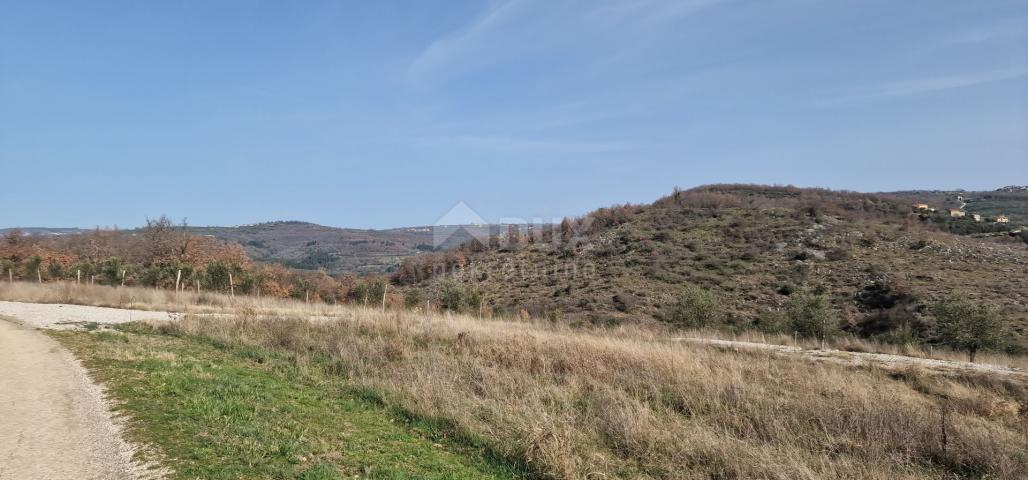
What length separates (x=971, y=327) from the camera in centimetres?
2316

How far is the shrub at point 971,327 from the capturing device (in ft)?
74.0

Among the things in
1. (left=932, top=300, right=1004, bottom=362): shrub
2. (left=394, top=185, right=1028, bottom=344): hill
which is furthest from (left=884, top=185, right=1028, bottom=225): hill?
(left=932, top=300, right=1004, bottom=362): shrub

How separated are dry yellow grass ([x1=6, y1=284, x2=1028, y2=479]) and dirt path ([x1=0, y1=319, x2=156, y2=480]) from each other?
4.01m

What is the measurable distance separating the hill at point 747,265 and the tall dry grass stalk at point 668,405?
644 inches

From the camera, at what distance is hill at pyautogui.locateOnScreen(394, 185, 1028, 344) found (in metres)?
35.4

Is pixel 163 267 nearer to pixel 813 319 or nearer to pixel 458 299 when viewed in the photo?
pixel 458 299

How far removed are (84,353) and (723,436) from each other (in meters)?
12.9

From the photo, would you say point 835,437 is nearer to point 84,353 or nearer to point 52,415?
point 52,415

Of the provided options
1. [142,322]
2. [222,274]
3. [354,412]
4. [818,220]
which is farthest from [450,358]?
[818,220]

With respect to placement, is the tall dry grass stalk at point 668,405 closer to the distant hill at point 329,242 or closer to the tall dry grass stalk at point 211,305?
the tall dry grass stalk at point 211,305

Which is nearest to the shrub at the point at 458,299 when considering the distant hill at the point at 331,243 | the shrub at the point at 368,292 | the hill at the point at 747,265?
the hill at the point at 747,265

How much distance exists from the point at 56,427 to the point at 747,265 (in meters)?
50.0

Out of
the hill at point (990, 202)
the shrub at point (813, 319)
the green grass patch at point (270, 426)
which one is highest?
the hill at point (990, 202)

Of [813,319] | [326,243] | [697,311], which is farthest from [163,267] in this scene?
[326,243]
